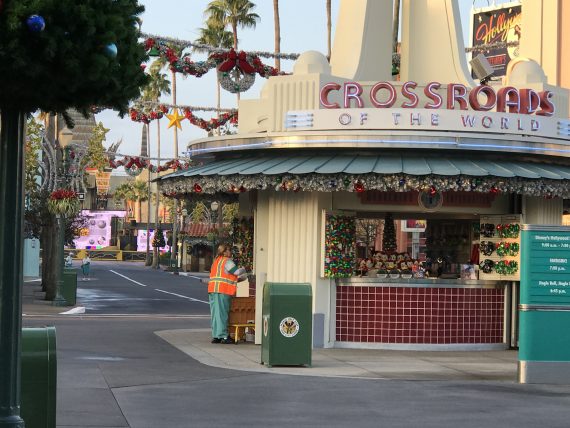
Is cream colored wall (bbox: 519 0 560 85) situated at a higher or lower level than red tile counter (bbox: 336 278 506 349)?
higher

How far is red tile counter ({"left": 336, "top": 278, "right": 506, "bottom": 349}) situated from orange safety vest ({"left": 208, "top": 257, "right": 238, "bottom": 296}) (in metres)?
1.97

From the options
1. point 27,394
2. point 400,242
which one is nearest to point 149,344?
point 27,394

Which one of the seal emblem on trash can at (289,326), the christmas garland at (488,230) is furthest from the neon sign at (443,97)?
the seal emblem on trash can at (289,326)

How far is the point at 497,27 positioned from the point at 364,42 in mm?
50271

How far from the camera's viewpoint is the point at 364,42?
24219 millimetres

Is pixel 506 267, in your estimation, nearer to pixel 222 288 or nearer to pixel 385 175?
pixel 385 175

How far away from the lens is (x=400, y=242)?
75.8m

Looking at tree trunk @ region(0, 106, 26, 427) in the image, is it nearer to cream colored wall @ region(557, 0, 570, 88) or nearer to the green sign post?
the green sign post

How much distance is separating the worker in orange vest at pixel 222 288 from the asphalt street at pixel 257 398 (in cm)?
200

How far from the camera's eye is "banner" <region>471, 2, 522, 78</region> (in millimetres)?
66062

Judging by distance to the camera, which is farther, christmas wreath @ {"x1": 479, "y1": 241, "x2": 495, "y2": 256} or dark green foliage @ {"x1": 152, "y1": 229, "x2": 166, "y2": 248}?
dark green foliage @ {"x1": 152, "y1": 229, "x2": 166, "y2": 248}

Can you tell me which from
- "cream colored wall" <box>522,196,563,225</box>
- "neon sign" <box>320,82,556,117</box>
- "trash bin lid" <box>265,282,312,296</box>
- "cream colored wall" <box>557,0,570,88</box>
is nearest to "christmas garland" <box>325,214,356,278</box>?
"neon sign" <box>320,82,556,117</box>

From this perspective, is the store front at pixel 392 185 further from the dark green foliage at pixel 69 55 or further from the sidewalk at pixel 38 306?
the dark green foliage at pixel 69 55

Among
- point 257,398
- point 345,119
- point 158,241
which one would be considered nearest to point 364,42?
point 345,119
